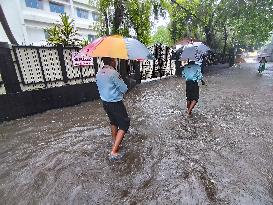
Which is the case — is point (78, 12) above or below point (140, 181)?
above

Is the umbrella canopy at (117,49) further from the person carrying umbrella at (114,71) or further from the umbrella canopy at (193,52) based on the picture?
the umbrella canopy at (193,52)

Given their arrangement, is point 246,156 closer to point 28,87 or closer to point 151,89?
point 28,87

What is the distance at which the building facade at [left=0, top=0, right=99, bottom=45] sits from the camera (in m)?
25.3

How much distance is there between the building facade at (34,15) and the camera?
25281 mm

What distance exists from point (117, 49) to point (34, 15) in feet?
87.0

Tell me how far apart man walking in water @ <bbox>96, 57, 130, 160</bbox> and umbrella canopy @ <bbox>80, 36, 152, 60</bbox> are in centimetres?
23

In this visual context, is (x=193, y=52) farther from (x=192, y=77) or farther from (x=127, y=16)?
(x=127, y=16)

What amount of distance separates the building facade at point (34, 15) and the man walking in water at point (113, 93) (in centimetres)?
2038

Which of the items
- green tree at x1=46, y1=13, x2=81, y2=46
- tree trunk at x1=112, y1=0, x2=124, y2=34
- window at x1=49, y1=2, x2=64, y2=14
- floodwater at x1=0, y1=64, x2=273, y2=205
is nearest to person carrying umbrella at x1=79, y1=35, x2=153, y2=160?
floodwater at x1=0, y1=64, x2=273, y2=205

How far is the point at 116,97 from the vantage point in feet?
14.3

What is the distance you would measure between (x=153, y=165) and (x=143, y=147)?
0.80m

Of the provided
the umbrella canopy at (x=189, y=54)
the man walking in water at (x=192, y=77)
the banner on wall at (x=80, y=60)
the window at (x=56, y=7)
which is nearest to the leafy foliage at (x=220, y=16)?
the banner on wall at (x=80, y=60)

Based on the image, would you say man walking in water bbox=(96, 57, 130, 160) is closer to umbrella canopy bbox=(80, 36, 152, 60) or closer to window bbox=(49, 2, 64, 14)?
umbrella canopy bbox=(80, 36, 152, 60)

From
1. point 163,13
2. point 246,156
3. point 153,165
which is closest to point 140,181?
point 153,165
